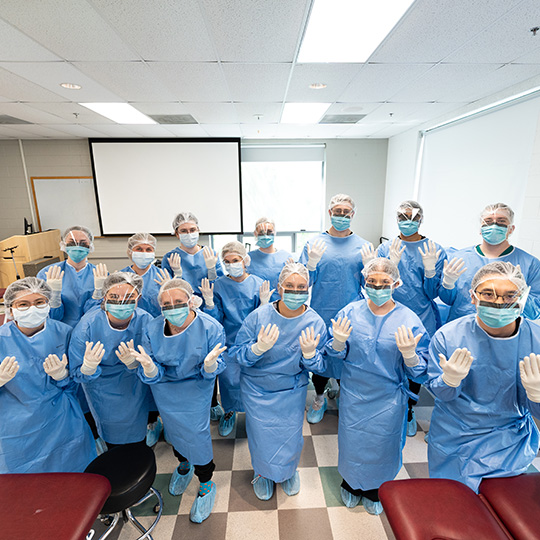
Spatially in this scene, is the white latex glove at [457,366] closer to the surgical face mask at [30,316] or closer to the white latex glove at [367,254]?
the white latex glove at [367,254]

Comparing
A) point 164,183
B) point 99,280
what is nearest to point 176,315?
point 99,280

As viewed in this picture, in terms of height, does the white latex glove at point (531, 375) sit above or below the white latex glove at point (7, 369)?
above

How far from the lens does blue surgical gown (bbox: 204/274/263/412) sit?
2.27 metres

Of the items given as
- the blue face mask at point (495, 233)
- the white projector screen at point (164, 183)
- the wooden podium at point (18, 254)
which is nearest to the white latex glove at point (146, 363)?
the blue face mask at point (495, 233)

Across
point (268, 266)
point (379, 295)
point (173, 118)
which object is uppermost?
point (173, 118)

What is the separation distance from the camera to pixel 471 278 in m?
2.21

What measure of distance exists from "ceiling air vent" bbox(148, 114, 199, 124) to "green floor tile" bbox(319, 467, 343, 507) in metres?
3.98

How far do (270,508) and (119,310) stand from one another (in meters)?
1.45

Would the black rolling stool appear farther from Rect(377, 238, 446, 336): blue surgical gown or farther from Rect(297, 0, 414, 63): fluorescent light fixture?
Rect(297, 0, 414, 63): fluorescent light fixture

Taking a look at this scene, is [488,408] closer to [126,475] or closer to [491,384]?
[491,384]

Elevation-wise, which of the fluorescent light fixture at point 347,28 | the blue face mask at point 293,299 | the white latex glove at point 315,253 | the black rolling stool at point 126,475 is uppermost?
the fluorescent light fixture at point 347,28

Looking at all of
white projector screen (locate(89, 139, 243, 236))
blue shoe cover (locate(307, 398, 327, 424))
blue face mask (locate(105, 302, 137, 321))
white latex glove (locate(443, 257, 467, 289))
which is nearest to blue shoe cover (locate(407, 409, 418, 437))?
blue shoe cover (locate(307, 398, 327, 424))

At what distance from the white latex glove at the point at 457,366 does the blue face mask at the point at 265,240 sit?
1700 millimetres

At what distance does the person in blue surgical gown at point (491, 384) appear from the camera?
1.29 m
